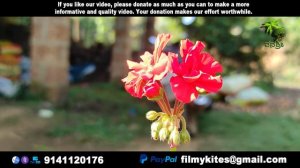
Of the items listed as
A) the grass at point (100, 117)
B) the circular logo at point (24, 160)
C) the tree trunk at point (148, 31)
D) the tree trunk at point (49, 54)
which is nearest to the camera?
the circular logo at point (24, 160)

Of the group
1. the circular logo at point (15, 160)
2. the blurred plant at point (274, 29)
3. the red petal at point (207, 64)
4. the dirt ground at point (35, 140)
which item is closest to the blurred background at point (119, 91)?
the dirt ground at point (35, 140)

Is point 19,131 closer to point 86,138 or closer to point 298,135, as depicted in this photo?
point 86,138

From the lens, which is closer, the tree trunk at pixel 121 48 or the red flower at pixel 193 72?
the red flower at pixel 193 72

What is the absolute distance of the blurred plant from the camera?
1248 mm

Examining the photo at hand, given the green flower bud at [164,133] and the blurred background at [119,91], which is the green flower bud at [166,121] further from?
the blurred background at [119,91]

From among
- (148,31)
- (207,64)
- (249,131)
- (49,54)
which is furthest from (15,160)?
(148,31)

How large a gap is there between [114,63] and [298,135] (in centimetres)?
238

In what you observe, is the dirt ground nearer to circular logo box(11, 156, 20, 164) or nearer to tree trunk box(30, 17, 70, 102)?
tree trunk box(30, 17, 70, 102)

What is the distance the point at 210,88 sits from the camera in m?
1.05

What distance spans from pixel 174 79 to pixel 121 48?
4.92 metres

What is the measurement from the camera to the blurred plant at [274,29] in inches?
49.1

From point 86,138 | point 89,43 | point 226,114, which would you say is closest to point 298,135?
point 226,114

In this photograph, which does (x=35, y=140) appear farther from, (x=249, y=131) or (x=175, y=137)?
(x=175, y=137)

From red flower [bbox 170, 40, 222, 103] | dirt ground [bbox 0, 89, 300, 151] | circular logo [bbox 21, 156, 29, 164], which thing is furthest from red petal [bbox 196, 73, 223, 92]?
dirt ground [bbox 0, 89, 300, 151]
